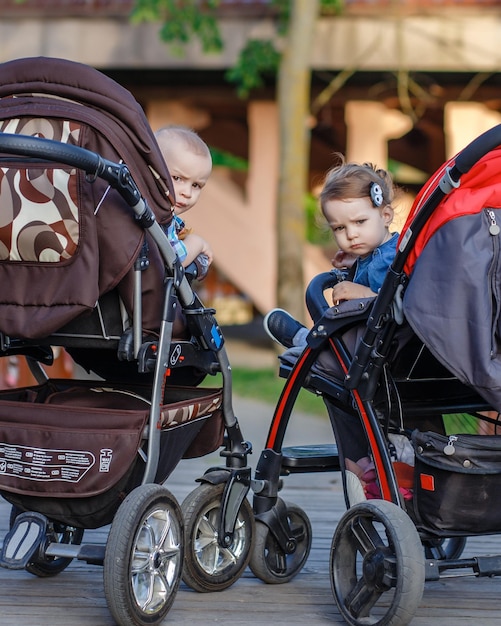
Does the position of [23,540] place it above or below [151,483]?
below

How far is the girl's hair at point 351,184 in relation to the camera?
368 centimetres

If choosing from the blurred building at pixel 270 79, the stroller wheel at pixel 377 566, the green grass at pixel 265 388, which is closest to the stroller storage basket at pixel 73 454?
the stroller wheel at pixel 377 566

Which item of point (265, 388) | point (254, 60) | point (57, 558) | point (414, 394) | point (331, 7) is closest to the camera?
point (57, 558)

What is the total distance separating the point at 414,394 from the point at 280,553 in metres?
0.71

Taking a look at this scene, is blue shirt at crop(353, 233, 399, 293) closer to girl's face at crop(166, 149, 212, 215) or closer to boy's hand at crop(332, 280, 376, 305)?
boy's hand at crop(332, 280, 376, 305)

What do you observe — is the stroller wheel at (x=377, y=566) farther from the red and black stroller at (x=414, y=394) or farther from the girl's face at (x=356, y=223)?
the girl's face at (x=356, y=223)

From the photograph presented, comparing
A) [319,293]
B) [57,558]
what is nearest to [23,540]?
[57,558]

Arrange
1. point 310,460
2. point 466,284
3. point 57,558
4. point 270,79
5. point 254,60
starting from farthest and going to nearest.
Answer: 1. point 270,79
2. point 254,60
3. point 310,460
4. point 57,558
5. point 466,284

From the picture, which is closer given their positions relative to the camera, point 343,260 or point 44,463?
point 44,463

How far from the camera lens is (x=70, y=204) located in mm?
3100

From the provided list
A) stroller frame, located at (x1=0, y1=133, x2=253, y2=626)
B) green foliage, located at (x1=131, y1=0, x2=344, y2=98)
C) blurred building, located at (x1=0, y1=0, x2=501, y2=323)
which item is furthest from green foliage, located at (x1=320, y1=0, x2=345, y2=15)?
stroller frame, located at (x1=0, y1=133, x2=253, y2=626)

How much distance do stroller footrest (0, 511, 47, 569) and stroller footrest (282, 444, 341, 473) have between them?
89 centimetres

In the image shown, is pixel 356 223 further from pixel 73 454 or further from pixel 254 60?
pixel 254 60

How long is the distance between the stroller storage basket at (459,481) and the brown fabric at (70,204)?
87 centimetres
